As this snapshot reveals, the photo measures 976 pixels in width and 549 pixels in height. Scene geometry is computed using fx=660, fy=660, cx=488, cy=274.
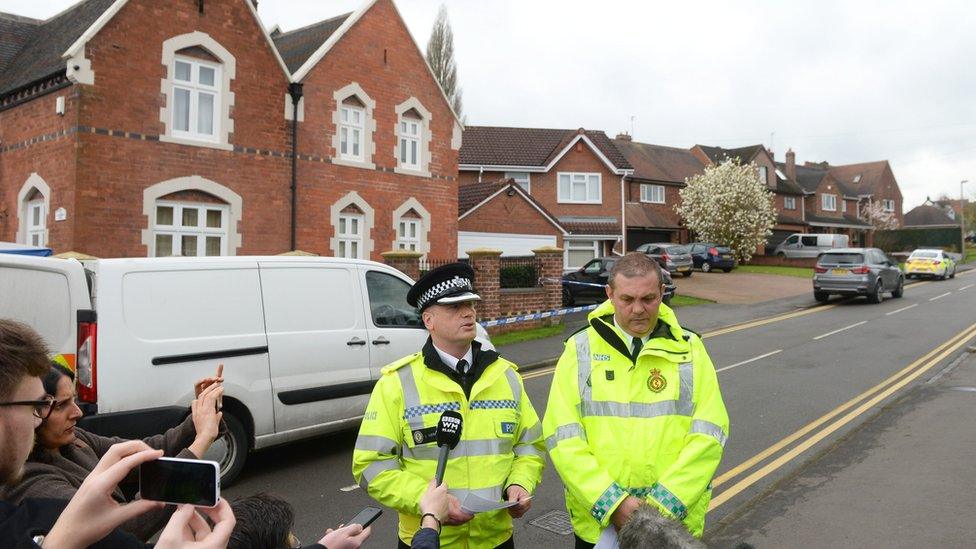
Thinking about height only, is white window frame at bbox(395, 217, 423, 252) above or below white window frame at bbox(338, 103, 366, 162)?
below

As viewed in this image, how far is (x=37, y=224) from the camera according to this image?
14961 mm

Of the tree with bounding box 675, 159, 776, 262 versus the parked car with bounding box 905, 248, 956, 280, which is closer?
the parked car with bounding box 905, 248, 956, 280

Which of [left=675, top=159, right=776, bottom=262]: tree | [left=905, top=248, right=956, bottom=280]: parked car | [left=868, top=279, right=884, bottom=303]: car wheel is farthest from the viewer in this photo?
[left=675, top=159, right=776, bottom=262]: tree

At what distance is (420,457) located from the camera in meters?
2.85

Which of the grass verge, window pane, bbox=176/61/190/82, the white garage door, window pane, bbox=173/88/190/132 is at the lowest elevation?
the grass verge

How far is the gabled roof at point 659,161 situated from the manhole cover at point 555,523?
3601 cm

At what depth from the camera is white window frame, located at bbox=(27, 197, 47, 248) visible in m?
14.5

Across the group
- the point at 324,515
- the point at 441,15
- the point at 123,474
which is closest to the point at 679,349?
the point at 123,474

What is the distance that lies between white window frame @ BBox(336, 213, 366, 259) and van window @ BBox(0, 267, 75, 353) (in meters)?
12.8

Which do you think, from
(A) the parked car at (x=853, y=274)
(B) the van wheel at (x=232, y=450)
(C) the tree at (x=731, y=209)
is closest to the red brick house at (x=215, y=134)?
(B) the van wheel at (x=232, y=450)

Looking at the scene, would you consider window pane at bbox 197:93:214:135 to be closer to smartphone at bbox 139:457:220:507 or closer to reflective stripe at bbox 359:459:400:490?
reflective stripe at bbox 359:459:400:490

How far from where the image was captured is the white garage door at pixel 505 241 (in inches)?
1019

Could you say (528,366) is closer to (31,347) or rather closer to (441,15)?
(31,347)

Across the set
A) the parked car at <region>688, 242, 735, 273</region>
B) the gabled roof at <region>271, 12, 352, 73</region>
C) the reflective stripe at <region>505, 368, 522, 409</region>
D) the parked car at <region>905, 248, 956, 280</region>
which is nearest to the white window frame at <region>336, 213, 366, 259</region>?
the gabled roof at <region>271, 12, 352, 73</region>
